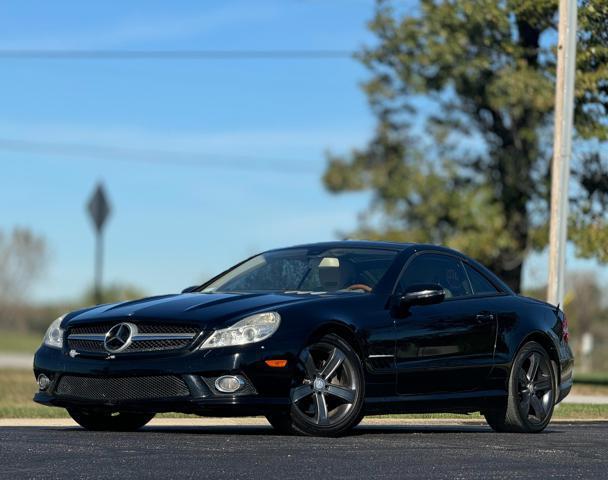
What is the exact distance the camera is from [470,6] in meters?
26.6

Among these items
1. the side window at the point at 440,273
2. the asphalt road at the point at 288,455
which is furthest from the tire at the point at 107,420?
the side window at the point at 440,273

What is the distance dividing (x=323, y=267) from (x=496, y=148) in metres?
21.9

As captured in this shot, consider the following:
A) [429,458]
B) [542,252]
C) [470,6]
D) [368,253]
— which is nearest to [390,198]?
[542,252]

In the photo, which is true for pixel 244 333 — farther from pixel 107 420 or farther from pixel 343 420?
pixel 107 420

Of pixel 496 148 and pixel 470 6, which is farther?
pixel 496 148

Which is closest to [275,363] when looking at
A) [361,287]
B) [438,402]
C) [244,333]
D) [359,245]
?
[244,333]

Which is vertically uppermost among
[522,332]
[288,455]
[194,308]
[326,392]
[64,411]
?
[194,308]

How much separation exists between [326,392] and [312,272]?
1.42 m

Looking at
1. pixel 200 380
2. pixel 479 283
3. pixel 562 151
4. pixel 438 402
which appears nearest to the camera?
pixel 200 380

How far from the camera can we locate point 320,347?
10.3 metres

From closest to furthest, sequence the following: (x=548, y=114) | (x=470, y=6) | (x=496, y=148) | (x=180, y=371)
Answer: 1. (x=180, y=371)
2. (x=470, y=6)
3. (x=548, y=114)
4. (x=496, y=148)

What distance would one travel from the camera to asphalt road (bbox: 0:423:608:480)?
8.10m

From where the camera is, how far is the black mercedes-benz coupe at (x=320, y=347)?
10008 mm

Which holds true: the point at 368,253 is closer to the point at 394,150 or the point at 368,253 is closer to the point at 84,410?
the point at 84,410
